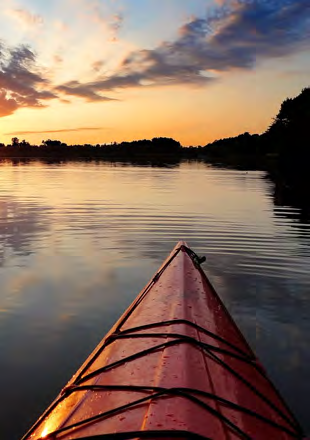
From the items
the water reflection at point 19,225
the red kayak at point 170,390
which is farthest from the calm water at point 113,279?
the red kayak at point 170,390

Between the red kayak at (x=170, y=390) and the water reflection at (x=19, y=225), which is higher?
the red kayak at (x=170, y=390)

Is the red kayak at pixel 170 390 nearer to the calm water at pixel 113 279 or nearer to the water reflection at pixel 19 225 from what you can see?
the calm water at pixel 113 279

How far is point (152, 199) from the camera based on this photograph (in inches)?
943

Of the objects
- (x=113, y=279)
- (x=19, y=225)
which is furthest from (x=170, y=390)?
(x=19, y=225)

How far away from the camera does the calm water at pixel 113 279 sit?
5836 millimetres

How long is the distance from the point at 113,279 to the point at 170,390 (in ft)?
21.7

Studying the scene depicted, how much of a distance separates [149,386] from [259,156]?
382 feet

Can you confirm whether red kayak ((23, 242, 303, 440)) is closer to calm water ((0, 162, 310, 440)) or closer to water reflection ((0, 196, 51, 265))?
calm water ((0, 162, 310, 440))

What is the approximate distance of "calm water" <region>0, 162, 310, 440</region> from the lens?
230 inches

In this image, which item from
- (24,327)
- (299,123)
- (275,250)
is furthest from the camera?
(299,123)

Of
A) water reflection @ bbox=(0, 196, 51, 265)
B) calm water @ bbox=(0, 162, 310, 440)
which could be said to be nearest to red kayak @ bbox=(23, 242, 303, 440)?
calm water @ bbox=(0, 162, 310, 440)

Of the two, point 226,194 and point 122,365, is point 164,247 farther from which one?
point 226,194

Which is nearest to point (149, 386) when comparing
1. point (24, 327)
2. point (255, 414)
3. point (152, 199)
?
point (255, 414)

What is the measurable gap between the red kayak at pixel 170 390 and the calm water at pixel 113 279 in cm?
114
